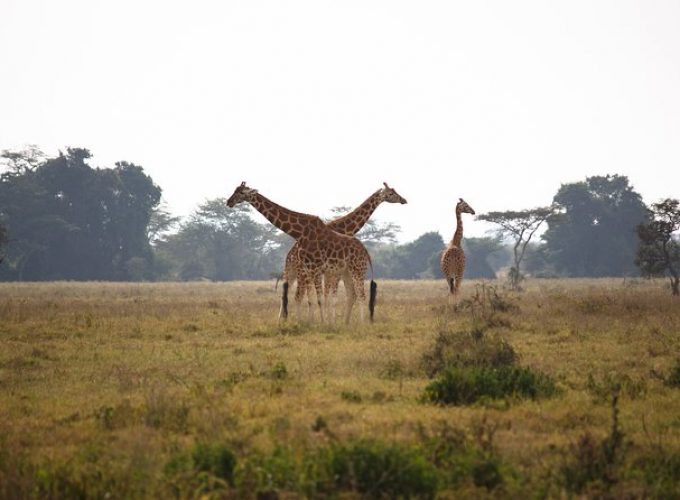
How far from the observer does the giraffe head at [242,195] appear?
61.2 feet

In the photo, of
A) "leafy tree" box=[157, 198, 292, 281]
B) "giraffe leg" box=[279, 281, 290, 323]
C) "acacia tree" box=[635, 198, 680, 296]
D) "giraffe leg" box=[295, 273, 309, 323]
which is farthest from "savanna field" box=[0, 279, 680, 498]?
"leafy tree" box=[157, 198, 292, 281]

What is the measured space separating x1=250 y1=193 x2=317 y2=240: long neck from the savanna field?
8.60ft

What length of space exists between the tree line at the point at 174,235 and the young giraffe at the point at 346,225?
32.1 meters

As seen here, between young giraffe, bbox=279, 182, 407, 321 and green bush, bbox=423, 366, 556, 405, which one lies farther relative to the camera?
young giraffe, bbox=279, 182, 407, 321

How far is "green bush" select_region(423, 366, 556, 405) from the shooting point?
29.9 ft

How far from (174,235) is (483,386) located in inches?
2768

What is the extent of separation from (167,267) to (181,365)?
2280 inches

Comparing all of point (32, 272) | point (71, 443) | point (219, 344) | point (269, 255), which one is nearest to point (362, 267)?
point (219, 344)

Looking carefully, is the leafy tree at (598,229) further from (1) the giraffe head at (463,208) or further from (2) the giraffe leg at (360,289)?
(2) the giraffe leg at (360,289)

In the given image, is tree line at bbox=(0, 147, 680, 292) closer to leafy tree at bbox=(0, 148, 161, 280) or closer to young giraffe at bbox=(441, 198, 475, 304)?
leafy tree at bbox=(0, 148, 161, 280)

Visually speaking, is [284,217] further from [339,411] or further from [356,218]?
[339,411]

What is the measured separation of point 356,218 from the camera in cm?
2030

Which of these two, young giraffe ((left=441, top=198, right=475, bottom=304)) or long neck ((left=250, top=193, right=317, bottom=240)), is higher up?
long neck ((left=250, top=193, right=317, bottom=240))

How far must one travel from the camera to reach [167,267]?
68.5m
